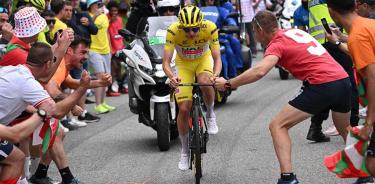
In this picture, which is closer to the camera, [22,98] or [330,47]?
[22,98]

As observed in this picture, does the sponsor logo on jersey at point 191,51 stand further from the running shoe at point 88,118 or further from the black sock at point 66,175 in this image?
the running shoe at point 88,118

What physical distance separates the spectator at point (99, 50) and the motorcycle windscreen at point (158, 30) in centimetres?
300

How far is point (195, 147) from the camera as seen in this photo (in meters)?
8.88

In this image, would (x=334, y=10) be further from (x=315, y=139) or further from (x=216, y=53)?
(x=315, y=139)

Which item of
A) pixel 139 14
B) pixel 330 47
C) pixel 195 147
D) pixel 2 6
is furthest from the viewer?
pixel 139 14

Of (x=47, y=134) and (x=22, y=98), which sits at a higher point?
(x=22, y=98)

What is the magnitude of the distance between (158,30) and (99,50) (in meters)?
3.46

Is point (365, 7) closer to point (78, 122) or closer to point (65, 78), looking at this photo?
point (65, 78)

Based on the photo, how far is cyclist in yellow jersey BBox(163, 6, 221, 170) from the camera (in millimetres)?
9906

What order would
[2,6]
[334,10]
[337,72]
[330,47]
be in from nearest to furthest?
[334,10], [337,72], [330,47], [2,6]

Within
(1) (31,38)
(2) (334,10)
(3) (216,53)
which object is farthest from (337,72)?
(1) (31,38)

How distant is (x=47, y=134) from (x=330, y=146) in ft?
13.5

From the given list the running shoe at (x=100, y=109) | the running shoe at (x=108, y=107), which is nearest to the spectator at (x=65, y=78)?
the running shoe at (x=100, y=109)

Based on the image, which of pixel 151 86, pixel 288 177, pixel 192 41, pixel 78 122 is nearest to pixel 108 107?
pixel 78 122
